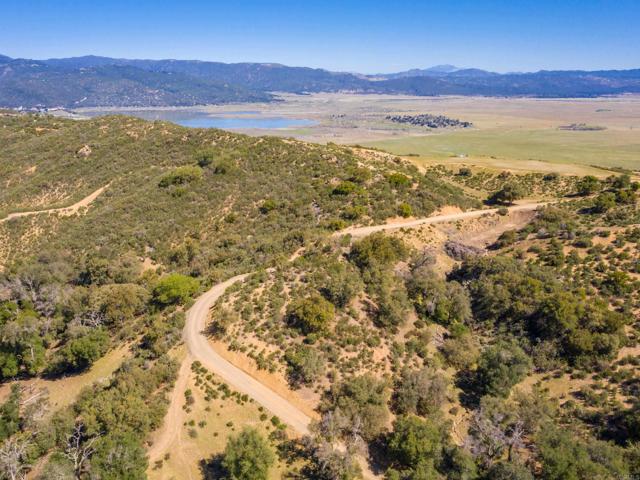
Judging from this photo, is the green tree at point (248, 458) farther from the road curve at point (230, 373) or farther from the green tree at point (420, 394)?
the green tree at point (420, 394)

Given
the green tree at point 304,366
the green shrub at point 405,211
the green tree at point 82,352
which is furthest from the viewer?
the green shrub at point 405,211


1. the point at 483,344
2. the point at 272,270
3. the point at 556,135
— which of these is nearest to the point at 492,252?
the point at 483,344

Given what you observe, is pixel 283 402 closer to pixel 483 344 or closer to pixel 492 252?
pixel 483 344

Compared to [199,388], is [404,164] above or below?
above

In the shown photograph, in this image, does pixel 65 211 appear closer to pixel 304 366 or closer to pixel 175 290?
pixel 175 290

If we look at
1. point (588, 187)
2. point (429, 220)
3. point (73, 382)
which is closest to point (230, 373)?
point (73, 382)

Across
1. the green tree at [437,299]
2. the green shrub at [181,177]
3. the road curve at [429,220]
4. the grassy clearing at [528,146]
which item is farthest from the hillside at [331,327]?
the grassy clearing at [528,146]

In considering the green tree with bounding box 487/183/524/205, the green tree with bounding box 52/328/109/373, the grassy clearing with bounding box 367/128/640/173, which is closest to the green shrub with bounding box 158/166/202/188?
the green tree with bounding box 52/328/109/373

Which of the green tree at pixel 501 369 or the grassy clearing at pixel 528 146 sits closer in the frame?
the green tree at pixel 501 369
